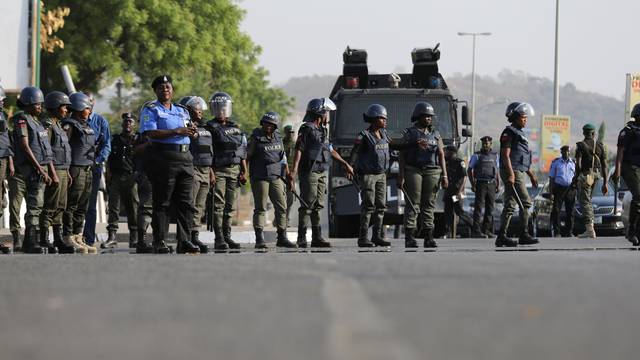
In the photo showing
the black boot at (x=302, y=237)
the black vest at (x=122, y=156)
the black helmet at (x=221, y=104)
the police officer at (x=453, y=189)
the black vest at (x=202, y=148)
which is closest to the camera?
the black vest at (x=202, y=148)

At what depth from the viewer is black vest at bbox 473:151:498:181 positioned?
2405cm

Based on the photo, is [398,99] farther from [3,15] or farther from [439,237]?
[3,15]

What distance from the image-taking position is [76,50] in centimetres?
4209

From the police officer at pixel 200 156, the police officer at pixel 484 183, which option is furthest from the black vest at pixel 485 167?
the police officer at pixel 200 156

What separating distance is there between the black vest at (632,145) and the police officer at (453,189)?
6.57m

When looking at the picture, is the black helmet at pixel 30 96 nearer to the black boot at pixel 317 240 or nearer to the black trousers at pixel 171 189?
the black trousers at pixel 171 189

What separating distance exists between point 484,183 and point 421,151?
7.36 meters

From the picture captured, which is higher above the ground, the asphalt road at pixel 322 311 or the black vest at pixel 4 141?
the black vest at pixel 4 141

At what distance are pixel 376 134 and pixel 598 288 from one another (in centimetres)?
922

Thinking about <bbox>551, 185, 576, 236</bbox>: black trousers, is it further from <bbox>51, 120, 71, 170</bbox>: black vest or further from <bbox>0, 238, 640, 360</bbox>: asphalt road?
<bbox>0, 238, 640, 360</bbox>: asphalt road

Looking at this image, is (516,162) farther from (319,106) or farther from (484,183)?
(484,183)

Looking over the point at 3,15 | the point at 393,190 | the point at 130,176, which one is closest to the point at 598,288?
the point at 130,176

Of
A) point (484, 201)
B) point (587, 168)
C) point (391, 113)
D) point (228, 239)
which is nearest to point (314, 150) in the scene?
point (228, 239)

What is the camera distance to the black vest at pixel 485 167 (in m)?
24.0
